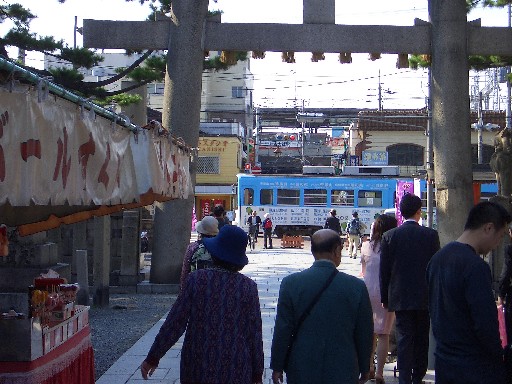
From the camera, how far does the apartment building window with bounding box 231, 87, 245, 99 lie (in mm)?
69069

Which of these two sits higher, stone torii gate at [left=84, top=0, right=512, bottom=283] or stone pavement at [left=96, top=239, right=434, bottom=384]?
stone torii gate at [left=84, top=0, right=512, bottom=283]

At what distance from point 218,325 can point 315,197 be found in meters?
39.7

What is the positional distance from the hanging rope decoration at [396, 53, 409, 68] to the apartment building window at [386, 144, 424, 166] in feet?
141

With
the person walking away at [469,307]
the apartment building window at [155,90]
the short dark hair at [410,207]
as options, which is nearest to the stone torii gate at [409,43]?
the short dark hair at [410,207]

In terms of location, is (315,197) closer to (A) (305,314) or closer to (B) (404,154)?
(B) (404,154)

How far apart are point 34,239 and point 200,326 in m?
7.64

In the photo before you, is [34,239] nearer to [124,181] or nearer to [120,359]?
[120,359]

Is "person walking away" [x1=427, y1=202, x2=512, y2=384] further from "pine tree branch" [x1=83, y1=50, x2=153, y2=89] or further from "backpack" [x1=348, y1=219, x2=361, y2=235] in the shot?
"backpack" [x1=348, y1=219, x2=361, y2=235]

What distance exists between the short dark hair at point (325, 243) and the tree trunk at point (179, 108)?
9.90 m

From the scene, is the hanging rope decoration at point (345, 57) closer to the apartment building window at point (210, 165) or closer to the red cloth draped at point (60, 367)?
the red cloth draped at point (60, 367)

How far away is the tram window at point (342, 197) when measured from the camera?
147ft

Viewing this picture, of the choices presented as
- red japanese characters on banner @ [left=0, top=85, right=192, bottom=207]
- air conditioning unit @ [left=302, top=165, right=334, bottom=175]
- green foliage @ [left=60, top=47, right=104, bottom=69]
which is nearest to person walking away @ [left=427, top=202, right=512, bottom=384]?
red japanese characters on banner @ [left=0, top=85, right=192, bottom=207]

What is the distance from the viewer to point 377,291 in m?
9.20

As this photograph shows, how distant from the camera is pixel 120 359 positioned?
1081cm
